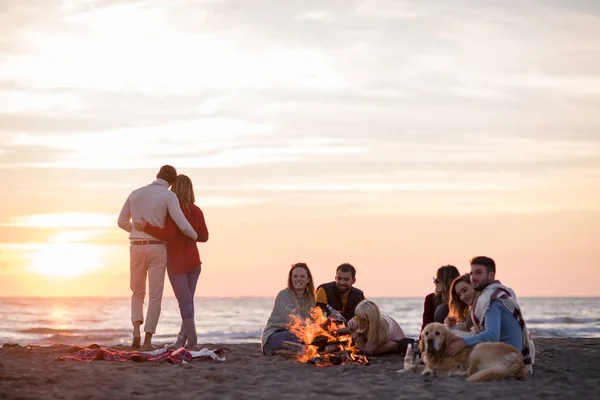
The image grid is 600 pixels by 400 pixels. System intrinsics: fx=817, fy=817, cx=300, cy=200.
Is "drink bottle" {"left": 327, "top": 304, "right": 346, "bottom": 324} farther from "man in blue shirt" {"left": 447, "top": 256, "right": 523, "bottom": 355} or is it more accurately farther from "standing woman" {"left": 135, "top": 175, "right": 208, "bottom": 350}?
"man in blue shirt" {"left": 447, "top": 256, "right": 523, "bottom": 355}

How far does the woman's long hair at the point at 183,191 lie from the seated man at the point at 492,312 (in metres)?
4.29

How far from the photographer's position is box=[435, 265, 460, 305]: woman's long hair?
1009 centimetres

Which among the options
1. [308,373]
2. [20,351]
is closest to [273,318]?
[308,373]

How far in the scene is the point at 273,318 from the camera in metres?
10.6

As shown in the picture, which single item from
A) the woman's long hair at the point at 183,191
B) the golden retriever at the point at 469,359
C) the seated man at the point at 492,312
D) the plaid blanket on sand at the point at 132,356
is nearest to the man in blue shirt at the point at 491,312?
the seated man at the point at 492,312

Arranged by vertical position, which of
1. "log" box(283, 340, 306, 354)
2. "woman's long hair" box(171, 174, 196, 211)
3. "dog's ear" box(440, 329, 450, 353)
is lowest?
"log" box(283, 340, 306, 354)

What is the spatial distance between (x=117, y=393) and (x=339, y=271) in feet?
13.2

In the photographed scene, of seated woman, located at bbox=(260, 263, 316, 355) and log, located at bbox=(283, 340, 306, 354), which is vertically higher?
seated woman, located at bbox=(260, 263, 316, 355)

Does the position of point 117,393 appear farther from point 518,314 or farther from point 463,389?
point 518,314

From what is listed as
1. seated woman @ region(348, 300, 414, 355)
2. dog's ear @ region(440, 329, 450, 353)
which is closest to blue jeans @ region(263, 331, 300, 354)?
seated woman @ region(348, 300, 414, 355)

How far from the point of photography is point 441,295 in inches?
407

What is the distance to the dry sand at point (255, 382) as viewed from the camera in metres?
7.18

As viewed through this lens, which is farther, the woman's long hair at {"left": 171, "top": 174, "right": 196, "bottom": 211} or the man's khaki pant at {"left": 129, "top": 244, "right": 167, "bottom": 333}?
the woman's long hair at {"left": 171, "top": 174, "right": 196, "bottom": 211}

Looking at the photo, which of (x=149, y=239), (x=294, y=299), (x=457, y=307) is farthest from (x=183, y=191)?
(x=457, y=307)
